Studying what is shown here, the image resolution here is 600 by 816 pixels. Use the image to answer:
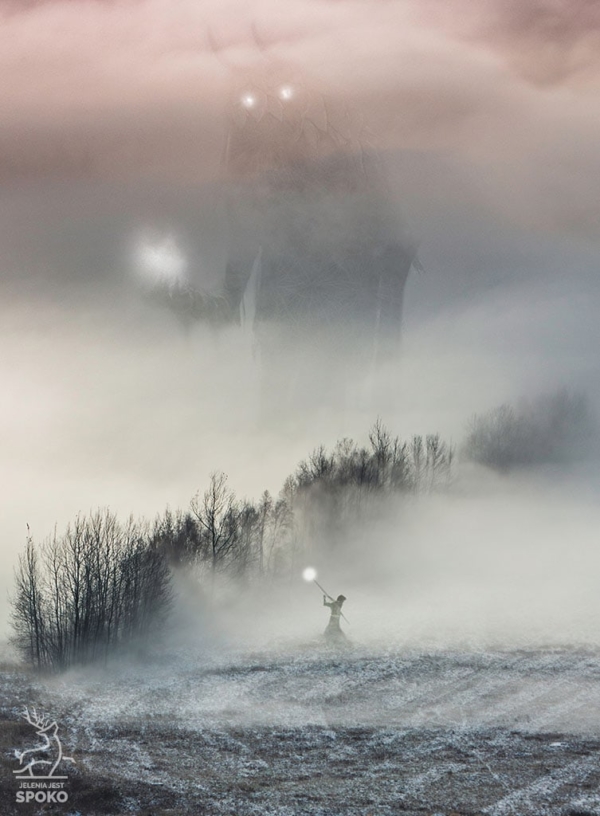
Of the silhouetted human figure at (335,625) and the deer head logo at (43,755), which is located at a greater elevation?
the silhouetted human figure at (335,625)

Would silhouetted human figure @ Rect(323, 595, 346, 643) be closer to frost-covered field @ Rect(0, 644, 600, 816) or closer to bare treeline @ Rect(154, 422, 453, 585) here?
frost-covered field @ Rect(0, 644, 600, 816)

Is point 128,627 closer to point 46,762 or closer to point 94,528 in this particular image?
point 94,528

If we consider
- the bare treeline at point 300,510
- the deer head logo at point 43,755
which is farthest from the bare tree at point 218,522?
the deer head logo at point 43,755

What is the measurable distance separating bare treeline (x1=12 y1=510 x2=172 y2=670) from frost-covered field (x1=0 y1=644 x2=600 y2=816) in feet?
13.8

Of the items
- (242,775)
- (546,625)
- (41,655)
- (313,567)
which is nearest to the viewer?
(242,775)

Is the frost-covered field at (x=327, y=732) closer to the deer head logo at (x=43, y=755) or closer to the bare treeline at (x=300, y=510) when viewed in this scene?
the deer head logo at (x=43, y=755)

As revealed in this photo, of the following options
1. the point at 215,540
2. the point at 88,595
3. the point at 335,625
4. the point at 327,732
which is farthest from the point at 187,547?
the point at 327,732

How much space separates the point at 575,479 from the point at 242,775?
9525cm

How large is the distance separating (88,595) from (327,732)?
85.5 ft

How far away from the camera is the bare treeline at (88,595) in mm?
60000

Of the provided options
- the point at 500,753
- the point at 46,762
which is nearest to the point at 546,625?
the point at 500,753

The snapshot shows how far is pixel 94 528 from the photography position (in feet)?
217

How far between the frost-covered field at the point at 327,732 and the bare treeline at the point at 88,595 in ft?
13.8

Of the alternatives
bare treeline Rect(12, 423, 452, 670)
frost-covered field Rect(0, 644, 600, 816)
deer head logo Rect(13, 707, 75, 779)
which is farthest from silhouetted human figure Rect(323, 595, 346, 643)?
deer head logo Rect(13, 707, 75, 779)
